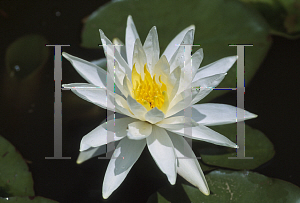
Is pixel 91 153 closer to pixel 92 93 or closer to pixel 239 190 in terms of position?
pixel 92 93

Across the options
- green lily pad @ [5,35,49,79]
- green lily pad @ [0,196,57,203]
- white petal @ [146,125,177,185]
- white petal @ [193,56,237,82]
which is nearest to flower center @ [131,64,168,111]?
white petal @ [146,125,177,185]

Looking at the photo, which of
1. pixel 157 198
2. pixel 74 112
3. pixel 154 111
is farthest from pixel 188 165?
pixel 74 112

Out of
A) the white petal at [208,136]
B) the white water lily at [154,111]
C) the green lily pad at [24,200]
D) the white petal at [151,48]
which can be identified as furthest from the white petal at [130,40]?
the green lily pad at [24,200]

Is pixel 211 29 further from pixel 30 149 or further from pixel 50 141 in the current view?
pixel 30 149

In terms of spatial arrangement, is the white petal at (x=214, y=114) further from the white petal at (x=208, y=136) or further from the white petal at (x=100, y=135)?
the white petal at (x=100, y=135)

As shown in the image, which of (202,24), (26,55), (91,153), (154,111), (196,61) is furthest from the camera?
(26,55)

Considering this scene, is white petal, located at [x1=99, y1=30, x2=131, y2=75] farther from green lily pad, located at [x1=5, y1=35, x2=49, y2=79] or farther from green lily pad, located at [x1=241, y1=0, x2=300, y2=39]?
green lily pad, located at [x1=241, y1=0, x2=300, y2=39]

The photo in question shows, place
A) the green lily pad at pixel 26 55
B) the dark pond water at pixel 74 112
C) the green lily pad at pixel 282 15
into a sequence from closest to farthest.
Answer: the dark pond water at pixel 74 112 < the green lily pad at pixel 282 15 < the green lily pad at pixel 26 55
